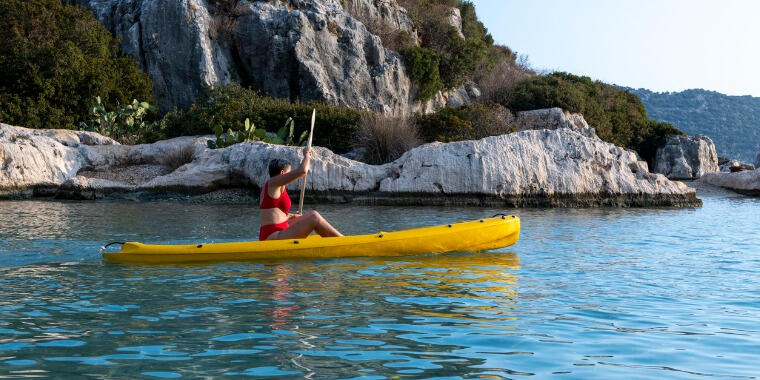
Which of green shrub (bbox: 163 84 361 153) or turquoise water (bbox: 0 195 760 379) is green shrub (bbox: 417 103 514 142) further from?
turquoise water (bbox: 0 195 760 379)

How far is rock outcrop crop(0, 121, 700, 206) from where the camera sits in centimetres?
1627

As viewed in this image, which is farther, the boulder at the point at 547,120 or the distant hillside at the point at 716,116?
the distant hillside at the point at 716,116

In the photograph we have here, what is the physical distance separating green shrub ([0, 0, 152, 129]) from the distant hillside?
228 ft

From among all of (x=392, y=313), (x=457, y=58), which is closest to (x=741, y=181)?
(x=457, y=58)

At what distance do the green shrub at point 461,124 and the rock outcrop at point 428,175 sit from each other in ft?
11.5

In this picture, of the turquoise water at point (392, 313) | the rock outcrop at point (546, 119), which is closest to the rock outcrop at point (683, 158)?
the rock outcrop at point (546, 119)

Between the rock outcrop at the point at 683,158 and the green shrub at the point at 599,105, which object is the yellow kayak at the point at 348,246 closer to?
the green shrub at the point at 599,105

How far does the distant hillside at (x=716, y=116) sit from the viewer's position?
83.7m

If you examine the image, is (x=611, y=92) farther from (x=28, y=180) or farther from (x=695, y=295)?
(x=695, y=295)

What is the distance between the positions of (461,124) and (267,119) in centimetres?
568

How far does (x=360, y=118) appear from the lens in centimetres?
2048

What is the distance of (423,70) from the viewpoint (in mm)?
30078

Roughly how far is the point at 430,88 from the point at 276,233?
2232cm

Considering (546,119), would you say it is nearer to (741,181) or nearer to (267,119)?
(741,181)
